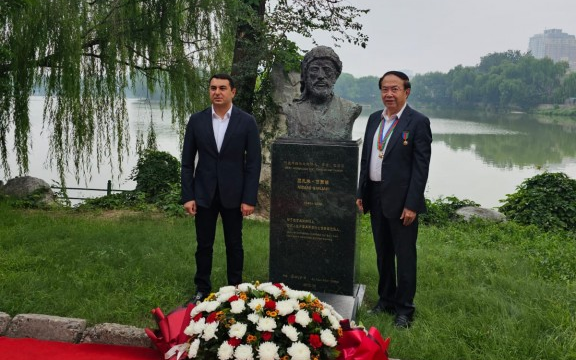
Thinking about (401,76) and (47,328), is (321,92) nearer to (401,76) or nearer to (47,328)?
(401,76)

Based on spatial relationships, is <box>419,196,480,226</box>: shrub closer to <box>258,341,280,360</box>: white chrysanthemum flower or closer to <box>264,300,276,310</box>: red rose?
<box>264,300,276,310</box>: red rose

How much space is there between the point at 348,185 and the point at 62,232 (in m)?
3.98

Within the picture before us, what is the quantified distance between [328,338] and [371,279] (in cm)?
235

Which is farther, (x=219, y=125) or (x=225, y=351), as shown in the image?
(x=219, y=125)

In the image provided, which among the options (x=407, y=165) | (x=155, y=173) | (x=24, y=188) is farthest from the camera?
(x=155, y=173)

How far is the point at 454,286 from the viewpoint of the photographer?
4617 mm

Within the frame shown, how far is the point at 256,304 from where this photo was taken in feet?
8.98

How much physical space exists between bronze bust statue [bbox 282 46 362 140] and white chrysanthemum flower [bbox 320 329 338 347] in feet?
5.67

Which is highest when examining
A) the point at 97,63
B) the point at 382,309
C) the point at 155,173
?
the point at 97,63

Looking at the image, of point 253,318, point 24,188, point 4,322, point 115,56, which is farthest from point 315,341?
point 24,188

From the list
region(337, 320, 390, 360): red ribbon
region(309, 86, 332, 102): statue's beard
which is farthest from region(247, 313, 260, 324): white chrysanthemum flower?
region(309, 86, 332, 102): statue's beard

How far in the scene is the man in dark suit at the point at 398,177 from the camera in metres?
3.52

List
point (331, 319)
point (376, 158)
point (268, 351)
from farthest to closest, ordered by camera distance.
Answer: point (376, 158), point (331, 319), point (268, 351)

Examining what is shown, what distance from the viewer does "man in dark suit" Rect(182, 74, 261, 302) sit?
379cm
